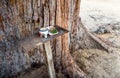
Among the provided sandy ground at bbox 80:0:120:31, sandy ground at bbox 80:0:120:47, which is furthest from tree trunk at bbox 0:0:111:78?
sandy ground at bbox 80:0:120:31

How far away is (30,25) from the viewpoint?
2115 millimetres

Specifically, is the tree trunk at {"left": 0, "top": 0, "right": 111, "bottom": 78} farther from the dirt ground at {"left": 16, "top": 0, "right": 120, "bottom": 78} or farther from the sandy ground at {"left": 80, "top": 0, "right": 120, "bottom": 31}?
the sandy ground at {"left": 80, "top": 0, "right": 120, "bottom": 31}

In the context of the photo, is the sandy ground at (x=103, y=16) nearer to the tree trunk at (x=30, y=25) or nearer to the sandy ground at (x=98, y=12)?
the sandy ground at (x=98, y=12)

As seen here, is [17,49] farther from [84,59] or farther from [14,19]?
[84,59]

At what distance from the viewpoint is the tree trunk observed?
1996 millimetres

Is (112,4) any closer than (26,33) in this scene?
No

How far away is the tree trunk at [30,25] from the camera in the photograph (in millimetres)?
1996

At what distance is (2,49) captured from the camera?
7.07 ft

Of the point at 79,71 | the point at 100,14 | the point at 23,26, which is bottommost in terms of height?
the point at 79,71

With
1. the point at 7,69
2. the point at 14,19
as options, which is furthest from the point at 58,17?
the point at 7,69


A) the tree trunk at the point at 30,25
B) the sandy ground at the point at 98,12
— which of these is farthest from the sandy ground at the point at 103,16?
the tree trunk at the point at 30,25

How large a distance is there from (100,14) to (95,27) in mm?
A: 850

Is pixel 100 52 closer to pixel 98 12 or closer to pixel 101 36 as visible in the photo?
pixel 101 36

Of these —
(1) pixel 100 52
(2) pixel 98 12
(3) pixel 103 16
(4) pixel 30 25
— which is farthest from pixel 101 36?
(4) pixel 30 25
